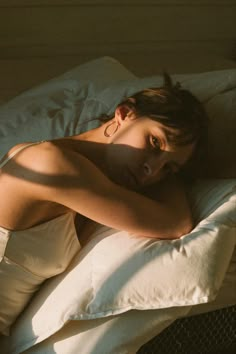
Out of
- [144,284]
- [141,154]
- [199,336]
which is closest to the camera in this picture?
[144,284]

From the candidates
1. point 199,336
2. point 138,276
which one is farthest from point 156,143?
point 199,336

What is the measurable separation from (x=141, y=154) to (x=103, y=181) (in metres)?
0.11

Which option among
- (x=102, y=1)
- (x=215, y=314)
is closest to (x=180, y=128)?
(x=215, y=314)

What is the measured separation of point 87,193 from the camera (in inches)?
42.4

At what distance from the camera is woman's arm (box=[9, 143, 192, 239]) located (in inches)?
42.4

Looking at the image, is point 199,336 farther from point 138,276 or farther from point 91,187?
point 91,187

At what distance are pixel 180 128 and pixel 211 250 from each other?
27 cm

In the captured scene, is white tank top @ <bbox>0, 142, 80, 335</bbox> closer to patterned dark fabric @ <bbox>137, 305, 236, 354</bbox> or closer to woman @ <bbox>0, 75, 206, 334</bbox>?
woman @ <bbox>0, 75, 206, 334</bbox>

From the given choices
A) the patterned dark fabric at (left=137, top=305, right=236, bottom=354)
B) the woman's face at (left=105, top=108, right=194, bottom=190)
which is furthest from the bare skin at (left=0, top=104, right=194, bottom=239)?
the patterned dark fabric at (left=137, top=305, right=236, bottom=354)

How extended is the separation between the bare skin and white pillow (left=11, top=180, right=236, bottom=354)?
5 cm

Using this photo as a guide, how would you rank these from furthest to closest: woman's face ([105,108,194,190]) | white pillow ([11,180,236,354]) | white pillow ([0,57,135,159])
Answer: white pillow ([0,57,135,159]) < woman's face ([105,108,194,190]) < white pillow ([11,180,236,354])

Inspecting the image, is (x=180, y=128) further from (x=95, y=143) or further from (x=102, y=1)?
(x=102, y=1)

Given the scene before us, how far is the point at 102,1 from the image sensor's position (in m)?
2.27

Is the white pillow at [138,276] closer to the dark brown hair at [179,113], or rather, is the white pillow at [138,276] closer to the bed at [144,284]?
the bed at [144,284]
